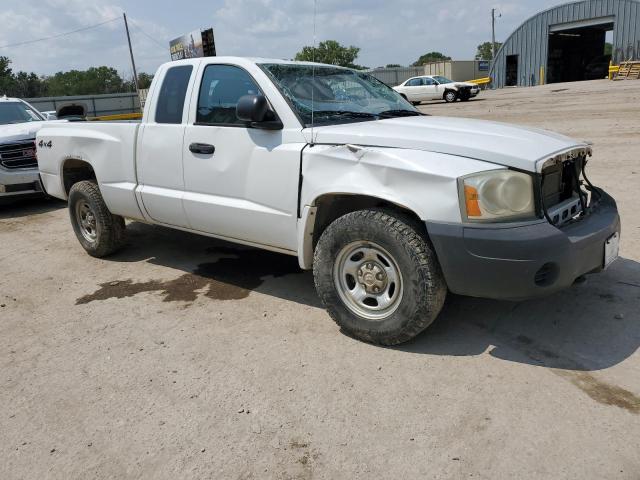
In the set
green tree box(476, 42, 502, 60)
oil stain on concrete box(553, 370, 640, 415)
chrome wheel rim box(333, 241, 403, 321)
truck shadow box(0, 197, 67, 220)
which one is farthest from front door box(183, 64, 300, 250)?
green tree box(476, 42, 502, 60)

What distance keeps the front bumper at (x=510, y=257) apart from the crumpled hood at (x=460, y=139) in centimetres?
41

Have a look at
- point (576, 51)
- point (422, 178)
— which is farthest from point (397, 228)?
point (576, 51)

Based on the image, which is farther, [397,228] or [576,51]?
[576,51]

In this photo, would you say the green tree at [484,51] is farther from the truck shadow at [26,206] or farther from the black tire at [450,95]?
the truck shadow at [26,206]

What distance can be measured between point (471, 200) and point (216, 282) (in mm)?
2642

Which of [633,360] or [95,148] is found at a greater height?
[95,148]

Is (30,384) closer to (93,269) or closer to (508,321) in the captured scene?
(93,269)

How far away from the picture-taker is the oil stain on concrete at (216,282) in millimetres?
4789

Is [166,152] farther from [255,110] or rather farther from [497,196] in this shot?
[497,196]

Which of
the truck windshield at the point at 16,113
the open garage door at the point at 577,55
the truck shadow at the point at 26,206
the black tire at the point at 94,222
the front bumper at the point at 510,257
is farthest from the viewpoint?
the open garage door at the point at 577,55

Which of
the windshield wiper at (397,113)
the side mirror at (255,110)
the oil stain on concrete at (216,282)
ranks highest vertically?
the side mirror at (255,110)

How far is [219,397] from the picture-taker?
319 centimetres

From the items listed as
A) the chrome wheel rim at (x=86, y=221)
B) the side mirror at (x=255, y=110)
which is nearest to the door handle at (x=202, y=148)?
the side mirror at (x=255, y=110)

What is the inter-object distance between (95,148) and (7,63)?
67714 millimetres
